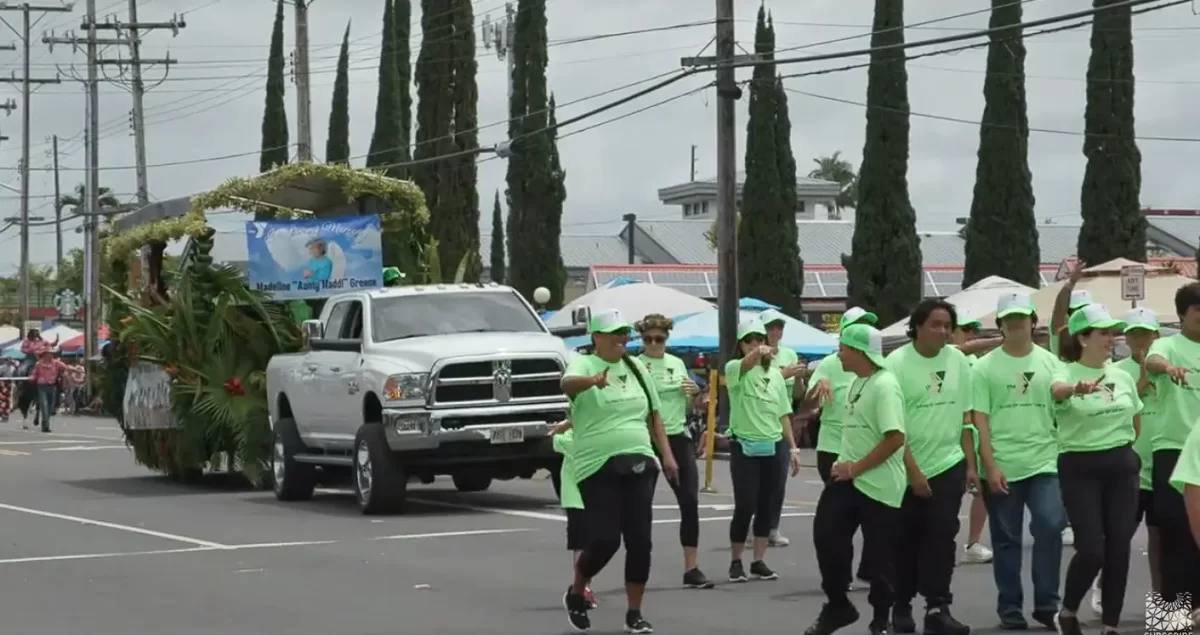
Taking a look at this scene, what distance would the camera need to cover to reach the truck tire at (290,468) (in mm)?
20703

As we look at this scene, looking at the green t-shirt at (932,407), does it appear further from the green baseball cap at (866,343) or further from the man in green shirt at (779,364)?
the man in green shirt at (779,364)

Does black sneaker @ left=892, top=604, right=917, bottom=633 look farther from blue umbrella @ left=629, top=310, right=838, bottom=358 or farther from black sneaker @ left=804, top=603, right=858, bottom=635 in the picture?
blue umbrella @ left=629, top=310, right=838, bottom=358

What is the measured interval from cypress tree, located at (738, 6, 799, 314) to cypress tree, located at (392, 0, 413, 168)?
11.1m

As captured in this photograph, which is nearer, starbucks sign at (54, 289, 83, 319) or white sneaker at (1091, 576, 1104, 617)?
white sneaker at (1091, 576, 1104, 617)

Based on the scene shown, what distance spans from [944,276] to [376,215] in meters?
48.4

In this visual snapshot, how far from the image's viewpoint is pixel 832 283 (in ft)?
235

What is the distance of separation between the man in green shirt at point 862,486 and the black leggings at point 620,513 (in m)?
1.13

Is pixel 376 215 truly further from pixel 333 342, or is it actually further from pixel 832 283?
pixel 832 283

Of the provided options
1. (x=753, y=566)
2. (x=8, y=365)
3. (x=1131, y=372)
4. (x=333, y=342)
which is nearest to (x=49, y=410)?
(x=8, y=365)

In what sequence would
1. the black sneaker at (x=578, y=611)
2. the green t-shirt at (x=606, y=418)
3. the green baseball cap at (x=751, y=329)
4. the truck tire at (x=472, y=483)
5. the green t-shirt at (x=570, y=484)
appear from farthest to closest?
the truck tire at (x=472, y=483)
the green baseball cap at (x=751, y=329)
the green t-shirt at (x=570, y=484)
the black sneaker at (x=578, y=611)
the green t-shirt at (x=606, y=418)

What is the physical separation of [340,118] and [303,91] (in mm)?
33216

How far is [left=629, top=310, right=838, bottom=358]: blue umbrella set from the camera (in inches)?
1265

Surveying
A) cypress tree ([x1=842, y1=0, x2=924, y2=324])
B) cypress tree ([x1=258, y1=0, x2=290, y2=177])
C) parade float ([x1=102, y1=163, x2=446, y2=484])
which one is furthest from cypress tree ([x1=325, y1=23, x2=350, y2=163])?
parade float ([x1=102, y1=163, x2=446, y2=484])

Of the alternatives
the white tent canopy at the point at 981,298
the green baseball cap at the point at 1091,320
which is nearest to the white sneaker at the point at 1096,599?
the green baseball cap at the point at 1091,320
